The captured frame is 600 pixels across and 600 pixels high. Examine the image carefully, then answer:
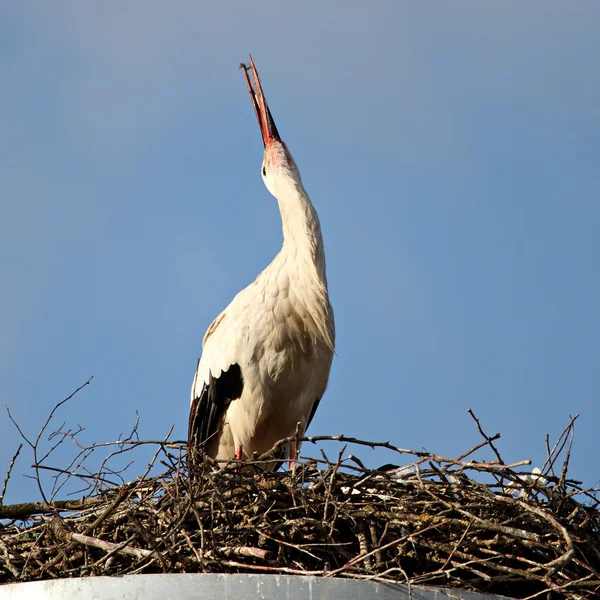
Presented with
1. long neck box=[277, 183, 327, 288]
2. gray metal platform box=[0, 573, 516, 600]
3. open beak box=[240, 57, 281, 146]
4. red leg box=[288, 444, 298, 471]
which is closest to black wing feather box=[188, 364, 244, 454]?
red leg box=[288, 444, 298, 471]

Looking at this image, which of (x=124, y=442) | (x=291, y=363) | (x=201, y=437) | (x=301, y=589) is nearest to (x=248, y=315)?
(x=291, y=363)

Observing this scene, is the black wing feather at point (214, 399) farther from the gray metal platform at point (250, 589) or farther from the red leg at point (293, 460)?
the gray metal platform at point (250, 589)

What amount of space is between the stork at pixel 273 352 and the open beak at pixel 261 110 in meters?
0.69

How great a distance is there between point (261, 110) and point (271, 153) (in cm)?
34

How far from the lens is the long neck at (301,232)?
4.76 meters

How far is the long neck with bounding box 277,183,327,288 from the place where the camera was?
4.76 metres

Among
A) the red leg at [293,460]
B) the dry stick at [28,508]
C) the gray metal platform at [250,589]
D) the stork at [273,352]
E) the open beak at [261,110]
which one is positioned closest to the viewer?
the gray metal platform at [250,589]

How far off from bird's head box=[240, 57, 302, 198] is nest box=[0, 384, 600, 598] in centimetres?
204

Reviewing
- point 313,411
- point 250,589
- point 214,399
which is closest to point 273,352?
point 214,399

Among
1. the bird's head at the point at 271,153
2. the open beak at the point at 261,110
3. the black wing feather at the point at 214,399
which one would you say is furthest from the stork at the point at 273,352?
the open beak at the point at 261,110

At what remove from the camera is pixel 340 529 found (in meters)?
3.21

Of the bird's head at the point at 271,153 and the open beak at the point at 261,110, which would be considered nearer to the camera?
the bird's head at the point at 271,153

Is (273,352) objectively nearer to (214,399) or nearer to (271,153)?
(214,399)

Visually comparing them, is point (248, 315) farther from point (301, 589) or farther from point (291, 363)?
point (301, 589)
